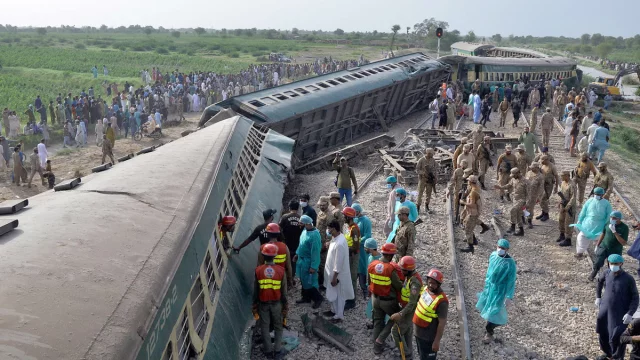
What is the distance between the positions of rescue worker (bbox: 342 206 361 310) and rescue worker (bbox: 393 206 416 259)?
0.62 meters

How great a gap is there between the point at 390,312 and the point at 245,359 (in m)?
1.87

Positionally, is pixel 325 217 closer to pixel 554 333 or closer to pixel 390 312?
pixel 390 312

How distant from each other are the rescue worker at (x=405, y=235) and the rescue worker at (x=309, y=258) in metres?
1.24

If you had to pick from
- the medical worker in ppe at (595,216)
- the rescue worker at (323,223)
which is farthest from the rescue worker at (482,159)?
the rescue worker at (323,223)

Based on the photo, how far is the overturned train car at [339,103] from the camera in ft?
52.2

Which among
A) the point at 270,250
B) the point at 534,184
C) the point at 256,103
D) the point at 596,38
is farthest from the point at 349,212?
the point at 596,38

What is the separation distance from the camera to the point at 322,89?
18.8 m

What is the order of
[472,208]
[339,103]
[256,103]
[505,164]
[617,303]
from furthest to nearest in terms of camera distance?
[339,103] → [256,103] → [505,164] → [472,208] → [617,303]

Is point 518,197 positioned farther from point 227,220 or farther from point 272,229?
point 227,220

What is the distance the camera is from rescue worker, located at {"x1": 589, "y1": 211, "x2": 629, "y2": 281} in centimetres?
884

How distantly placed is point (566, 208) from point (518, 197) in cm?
94

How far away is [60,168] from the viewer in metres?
18.6

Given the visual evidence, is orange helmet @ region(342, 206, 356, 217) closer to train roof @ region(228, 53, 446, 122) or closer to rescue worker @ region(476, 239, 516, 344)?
rescue worker @ region(476, 239, 516, 344)

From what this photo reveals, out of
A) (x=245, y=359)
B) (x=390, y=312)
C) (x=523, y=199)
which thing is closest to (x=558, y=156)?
(x=523, y=199)
